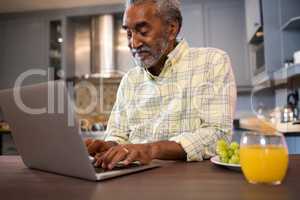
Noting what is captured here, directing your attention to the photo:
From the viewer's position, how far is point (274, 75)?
2.55 meters

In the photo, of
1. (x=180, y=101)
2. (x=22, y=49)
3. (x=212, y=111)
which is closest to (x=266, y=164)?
(x=212, y=111)

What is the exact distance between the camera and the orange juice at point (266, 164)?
1.86 feet

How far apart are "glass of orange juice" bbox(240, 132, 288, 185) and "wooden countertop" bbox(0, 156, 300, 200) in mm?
20

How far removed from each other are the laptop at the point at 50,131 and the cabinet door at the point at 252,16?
89.1 inches

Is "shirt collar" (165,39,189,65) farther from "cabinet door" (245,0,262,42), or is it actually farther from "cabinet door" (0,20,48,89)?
"cabinet door" (0,20,48,89)

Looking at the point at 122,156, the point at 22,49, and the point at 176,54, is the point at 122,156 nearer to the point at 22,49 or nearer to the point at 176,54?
the point at 176,54

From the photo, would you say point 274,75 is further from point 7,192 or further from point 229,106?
point 7,192

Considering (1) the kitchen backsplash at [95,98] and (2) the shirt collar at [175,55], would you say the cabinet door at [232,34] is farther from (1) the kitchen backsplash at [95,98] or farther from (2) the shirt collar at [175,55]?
(2) the shirt collar at [175,55]

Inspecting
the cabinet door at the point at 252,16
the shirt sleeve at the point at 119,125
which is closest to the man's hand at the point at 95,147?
the shirt sleeve at the point at 119,125

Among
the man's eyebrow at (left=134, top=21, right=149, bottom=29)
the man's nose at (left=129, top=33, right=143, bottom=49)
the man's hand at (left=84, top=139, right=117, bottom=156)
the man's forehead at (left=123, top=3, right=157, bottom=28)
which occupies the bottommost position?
the man's hand at (left=84, top=139, right=117, bottom=156)

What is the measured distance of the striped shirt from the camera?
1.07m

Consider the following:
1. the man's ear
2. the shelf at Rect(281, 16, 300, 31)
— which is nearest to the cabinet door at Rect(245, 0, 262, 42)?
the shelf at Rect(281, 16, 300, 31)

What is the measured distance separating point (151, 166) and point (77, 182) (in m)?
0.21

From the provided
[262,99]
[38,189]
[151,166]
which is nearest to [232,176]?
[151,166]
